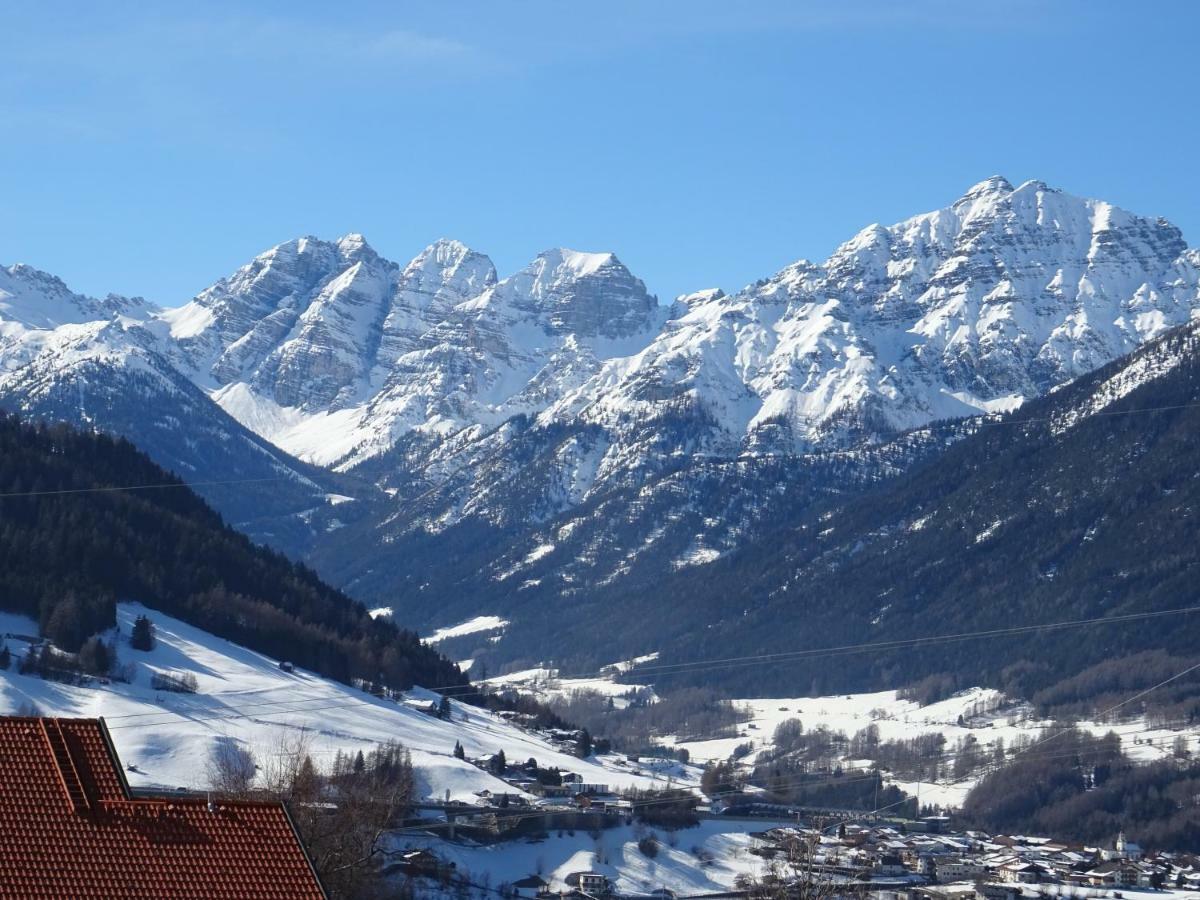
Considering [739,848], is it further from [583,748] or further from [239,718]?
[583,748]

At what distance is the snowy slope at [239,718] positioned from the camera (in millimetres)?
142250

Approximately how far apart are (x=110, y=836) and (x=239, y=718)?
118789 millimetres

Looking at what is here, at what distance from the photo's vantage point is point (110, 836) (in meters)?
37.9

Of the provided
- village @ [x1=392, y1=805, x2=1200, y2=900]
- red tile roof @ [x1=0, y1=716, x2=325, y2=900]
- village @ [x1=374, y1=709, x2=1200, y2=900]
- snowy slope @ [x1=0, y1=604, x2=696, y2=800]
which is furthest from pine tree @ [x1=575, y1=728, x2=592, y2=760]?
red tile roof @ [x1=0, y1=716, x2=325, y2=900]

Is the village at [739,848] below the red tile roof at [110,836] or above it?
below

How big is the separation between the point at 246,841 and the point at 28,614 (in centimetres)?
13941

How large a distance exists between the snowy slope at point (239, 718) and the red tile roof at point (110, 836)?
92980 mm

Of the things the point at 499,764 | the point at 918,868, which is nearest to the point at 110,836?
the point at 918,868

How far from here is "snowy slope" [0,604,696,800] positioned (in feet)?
467

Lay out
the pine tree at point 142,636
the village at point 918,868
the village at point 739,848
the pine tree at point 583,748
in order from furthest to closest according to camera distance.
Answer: the pine tree at point 583,748, the pine tree at point 142,636, the village at point 739,848, the village at point 918,868

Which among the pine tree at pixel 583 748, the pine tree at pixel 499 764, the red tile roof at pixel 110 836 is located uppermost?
the pine tree at pixel 583 748

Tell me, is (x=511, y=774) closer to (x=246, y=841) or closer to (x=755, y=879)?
(x=755, y=879)

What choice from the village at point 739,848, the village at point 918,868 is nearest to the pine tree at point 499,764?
the village at point 739,848

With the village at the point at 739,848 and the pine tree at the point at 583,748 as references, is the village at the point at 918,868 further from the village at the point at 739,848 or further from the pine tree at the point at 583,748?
the pine tree at the point at 583,748
